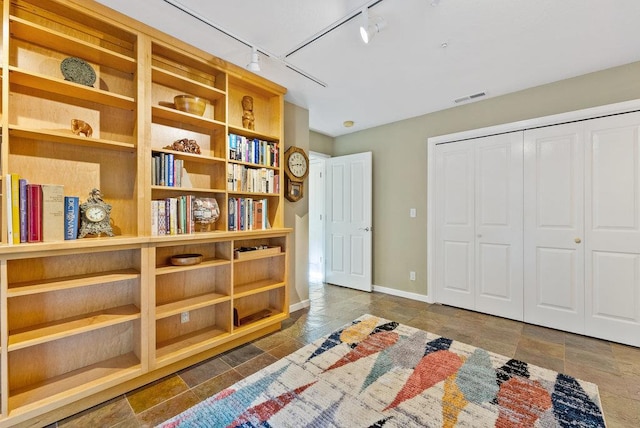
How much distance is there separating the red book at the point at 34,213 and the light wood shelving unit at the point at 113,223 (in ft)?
0.30

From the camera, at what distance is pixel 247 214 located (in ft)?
8.65

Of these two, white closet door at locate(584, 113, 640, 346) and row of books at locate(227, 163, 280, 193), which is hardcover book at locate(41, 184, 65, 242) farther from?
white closet door at locate(584, 113, 640, 346)

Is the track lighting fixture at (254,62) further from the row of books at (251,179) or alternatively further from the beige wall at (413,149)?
the beige wall at (413,149)

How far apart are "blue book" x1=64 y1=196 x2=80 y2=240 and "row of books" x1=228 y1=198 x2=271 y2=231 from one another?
3.37ft

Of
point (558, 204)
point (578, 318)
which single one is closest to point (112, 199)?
point (558, 204)

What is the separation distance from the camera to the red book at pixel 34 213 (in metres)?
1.54

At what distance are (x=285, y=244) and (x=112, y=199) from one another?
148 centimetres

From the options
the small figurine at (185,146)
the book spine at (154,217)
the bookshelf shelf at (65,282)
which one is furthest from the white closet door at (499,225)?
the bookshelf shelf at (65,282)

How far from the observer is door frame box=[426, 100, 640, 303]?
253 centimetres

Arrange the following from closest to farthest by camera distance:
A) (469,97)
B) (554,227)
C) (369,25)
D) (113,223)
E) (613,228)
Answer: (369,25), (113,223), (613,228), (554,227), (469,97)

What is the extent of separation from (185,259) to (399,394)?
175 cm

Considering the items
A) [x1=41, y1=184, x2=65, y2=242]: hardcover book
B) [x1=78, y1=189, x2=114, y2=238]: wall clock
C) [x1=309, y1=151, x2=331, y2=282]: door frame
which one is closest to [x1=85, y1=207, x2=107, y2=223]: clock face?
[x1=78, y1=189, x2=114, y2=238]: wall clock

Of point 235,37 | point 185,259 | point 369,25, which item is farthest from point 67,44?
point 369,25

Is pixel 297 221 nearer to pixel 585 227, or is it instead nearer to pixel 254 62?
pixel 254 62
